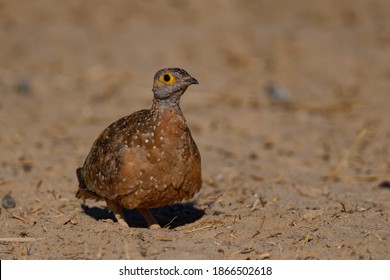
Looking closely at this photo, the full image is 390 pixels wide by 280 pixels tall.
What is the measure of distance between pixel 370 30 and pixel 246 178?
841cm

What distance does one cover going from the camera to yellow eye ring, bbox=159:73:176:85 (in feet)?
21.4

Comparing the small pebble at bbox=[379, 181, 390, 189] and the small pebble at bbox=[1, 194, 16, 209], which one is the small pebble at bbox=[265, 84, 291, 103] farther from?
the small pebble at bbox=[1, 194, 16, 209]

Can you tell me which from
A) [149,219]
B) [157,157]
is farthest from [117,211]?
[157,157]

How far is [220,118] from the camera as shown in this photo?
12438 millimetres

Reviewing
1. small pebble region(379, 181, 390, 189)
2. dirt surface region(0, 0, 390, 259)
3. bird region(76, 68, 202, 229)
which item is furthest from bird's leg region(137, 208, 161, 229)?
small pebble region(379, 181, 390, 189)

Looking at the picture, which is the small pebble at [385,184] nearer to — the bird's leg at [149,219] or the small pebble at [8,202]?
the bird's leg at [149,219]

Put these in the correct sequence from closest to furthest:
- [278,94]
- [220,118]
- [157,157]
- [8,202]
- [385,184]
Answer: [157,157] → [8,202] → [385,184] → [220,118] → [278,94]

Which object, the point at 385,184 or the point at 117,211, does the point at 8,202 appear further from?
the point at 385,184

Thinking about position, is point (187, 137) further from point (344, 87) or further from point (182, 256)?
point (344, 87)

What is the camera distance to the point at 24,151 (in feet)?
33.6

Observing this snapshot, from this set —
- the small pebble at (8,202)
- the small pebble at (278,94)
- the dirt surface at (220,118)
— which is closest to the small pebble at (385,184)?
the dirt surface at (220,118)

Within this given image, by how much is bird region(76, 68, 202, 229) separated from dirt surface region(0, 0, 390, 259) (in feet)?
1.18

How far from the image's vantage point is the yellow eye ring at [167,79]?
6.52 m

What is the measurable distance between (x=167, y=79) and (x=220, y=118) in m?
5.93
